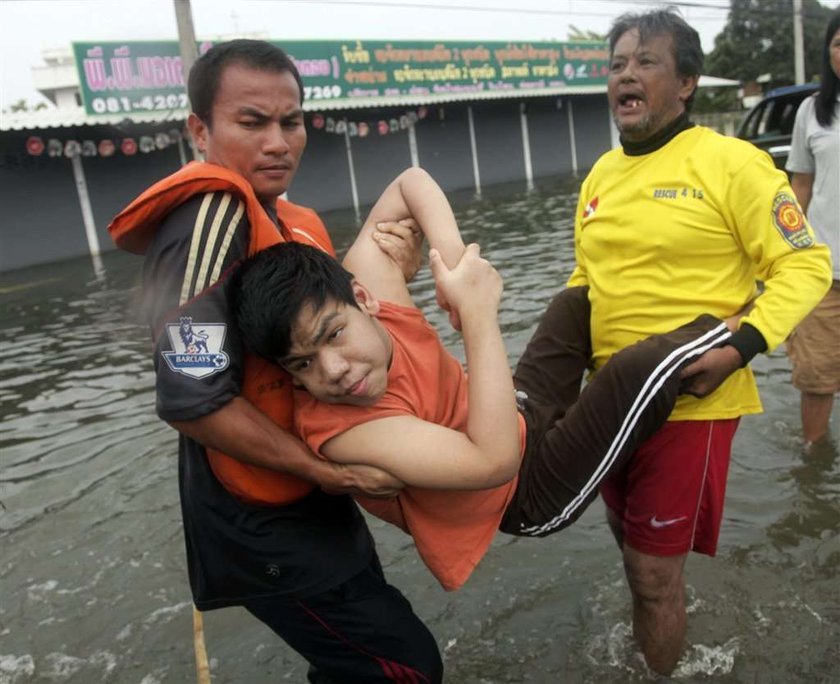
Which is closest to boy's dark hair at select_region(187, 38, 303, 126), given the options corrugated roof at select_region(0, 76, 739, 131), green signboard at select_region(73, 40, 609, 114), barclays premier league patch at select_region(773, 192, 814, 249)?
barclays premier league patch at select_region(773, 192, 814, 249)

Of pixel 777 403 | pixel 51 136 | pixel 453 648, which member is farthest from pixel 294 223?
pixel 51 136

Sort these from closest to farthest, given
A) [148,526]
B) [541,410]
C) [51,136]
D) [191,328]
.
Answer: [191,328], [541,410], [148,526], [51,136]

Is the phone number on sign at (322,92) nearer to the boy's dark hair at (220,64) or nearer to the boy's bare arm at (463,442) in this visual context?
the boy's dark hair at (220,64)

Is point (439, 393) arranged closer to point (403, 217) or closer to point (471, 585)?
point (403, 217)

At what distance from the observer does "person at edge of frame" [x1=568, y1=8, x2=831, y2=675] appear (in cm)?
231

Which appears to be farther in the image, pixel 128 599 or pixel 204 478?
pixel 128 599

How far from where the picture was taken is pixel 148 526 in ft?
13.9

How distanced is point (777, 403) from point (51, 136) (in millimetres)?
16600

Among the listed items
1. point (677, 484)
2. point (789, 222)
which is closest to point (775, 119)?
point (789, 222)

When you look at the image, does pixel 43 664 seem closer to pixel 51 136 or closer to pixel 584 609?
Result: pixel 584 609

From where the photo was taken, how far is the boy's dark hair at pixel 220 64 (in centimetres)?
192

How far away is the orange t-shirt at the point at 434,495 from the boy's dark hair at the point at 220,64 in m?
0.71

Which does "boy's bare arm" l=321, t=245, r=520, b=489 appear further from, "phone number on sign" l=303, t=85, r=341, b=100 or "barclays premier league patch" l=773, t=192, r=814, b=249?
"phone number on sign" l=303, t=85, r=341, b=100

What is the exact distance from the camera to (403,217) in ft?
7.61
